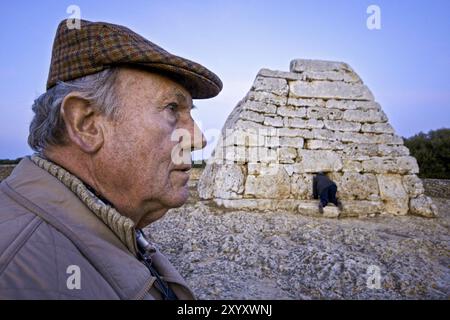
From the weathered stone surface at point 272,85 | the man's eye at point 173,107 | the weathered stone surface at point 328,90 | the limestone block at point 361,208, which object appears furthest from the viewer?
the weathered stone surface at point 328,90

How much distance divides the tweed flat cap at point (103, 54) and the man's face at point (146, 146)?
7 centimetres

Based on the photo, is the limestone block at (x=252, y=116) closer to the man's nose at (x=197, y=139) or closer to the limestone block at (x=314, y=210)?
the limestone block at (x=314, y=210)

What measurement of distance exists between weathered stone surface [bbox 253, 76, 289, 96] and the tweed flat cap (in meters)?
5.76

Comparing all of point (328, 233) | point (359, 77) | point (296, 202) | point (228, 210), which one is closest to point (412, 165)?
point (359, 77)

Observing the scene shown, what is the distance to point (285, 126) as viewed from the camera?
669cm

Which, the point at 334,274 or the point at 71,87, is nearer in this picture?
the point at 71,87

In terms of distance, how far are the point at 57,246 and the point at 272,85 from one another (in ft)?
21.2

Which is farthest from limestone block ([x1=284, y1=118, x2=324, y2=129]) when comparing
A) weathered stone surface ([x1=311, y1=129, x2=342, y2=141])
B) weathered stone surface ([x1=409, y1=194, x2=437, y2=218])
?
weathered stone surface ([x1=409, y1=194, x2=437, y2=218])

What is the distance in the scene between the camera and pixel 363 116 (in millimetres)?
6961

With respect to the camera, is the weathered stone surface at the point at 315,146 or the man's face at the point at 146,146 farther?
the weathered stone surface at the point at 315,146

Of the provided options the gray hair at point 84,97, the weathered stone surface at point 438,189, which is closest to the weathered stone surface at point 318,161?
the weathered stone surface at point 438,189

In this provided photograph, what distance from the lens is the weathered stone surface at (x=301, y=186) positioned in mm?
6445
